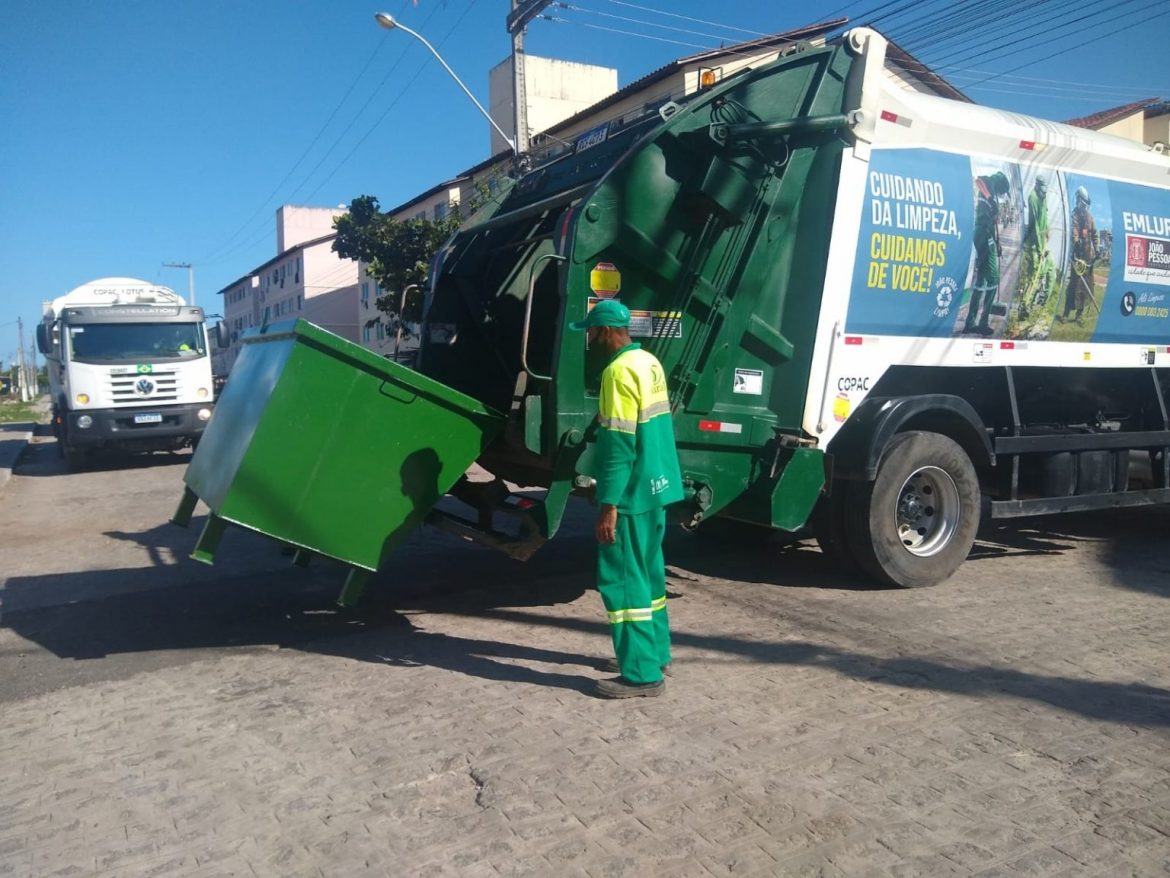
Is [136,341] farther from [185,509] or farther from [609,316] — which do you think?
[609,316]

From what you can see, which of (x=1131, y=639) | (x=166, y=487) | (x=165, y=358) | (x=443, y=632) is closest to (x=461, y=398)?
(x=443, y=632)

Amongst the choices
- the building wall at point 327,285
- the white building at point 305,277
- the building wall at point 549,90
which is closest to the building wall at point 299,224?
the white building at point 305,277

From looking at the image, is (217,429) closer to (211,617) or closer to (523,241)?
(211,617)

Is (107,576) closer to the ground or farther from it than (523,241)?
closer to the ground

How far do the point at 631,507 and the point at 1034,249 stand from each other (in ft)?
13.5

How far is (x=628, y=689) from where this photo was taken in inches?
168

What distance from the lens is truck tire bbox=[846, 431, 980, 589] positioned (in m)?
6.06

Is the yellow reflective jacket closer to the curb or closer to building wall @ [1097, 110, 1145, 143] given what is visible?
the curb

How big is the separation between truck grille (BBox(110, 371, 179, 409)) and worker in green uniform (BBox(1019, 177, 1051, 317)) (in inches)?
501

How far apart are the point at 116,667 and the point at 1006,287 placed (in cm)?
588

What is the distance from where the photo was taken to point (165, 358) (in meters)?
15.2

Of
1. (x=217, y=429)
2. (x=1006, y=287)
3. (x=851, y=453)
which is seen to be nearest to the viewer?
(x=217, y=429)

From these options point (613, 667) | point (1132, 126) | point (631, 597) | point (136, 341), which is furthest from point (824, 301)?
point (1132, 126)

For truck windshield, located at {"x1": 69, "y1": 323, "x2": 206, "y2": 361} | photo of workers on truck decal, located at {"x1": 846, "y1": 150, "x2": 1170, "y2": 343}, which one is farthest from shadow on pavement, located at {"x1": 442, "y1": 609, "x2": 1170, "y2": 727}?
truck windshield, located at {"x1": 69, "y1": 323, "x2": 206, "y2": 361}
